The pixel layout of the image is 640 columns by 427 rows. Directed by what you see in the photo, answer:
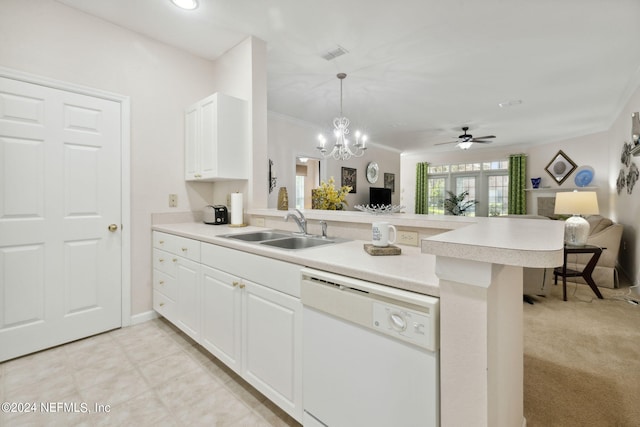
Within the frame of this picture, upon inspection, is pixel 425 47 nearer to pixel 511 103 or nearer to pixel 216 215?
pixel 511 103

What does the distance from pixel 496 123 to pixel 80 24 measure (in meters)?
6.16

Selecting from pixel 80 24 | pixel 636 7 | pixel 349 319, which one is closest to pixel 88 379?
pixel 349 319

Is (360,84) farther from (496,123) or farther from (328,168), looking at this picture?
(496,123)

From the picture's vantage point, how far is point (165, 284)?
2408mm

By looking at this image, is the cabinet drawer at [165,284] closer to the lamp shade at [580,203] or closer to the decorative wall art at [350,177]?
the lamp shade at [580,203]

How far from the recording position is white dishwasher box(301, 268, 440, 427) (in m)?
0.89

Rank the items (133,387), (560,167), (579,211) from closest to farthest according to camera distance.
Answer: (133,387) < (579,211) < (560,167)

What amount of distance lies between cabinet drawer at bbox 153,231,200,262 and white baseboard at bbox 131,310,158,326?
62cm

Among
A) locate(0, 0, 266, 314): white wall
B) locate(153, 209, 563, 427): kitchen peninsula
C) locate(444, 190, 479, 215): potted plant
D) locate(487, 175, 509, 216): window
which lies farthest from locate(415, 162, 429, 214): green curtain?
locate(153, 209, 563, 427): kitchen peninsula

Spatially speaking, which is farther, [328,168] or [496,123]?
[328,168]

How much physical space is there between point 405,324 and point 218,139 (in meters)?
2.18

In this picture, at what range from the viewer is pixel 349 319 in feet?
3.51

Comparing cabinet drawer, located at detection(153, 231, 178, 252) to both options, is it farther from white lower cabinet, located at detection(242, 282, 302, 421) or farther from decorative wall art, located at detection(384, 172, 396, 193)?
decorative wall art, located at detection(384, 172, 396, 193)

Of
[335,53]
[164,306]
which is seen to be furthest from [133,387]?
[335,53]
